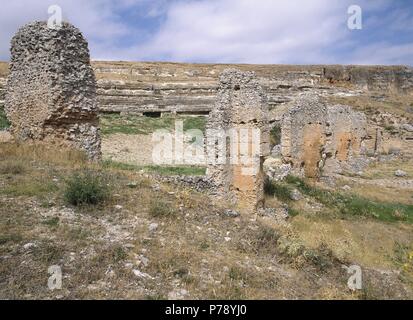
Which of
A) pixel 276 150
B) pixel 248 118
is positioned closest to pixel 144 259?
pixel 248 118

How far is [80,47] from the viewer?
33.7 ft

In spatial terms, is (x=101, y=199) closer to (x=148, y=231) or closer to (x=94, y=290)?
(x=148, y=231)

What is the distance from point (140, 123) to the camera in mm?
23578

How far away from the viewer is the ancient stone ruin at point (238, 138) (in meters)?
10.8

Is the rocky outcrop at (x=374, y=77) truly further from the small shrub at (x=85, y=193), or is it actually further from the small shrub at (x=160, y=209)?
the small shrub at (x=85, y=193)

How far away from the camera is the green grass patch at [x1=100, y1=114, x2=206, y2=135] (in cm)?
2150

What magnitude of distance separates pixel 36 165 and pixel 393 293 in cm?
738

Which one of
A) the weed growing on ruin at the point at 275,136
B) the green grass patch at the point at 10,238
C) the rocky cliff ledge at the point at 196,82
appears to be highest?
the rocky cliff ledge at the point at 196,82

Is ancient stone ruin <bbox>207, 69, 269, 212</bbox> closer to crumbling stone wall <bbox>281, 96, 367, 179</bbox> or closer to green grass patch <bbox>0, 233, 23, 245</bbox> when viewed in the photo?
crumbling stone wall <bbox>281, 96, 367, 179</bbox>

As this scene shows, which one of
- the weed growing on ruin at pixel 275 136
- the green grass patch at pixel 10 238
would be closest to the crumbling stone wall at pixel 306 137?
the weed growing on ruin at pixel 275 136

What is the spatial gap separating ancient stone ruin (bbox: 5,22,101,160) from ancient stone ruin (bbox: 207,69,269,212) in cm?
307

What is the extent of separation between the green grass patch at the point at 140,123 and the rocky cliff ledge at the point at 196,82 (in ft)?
6.37

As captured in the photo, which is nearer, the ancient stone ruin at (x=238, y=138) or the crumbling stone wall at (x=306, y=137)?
the ancient stone ruin at (x=238, y=138)

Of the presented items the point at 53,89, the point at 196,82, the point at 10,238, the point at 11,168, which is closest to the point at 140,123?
the point at 196,82
